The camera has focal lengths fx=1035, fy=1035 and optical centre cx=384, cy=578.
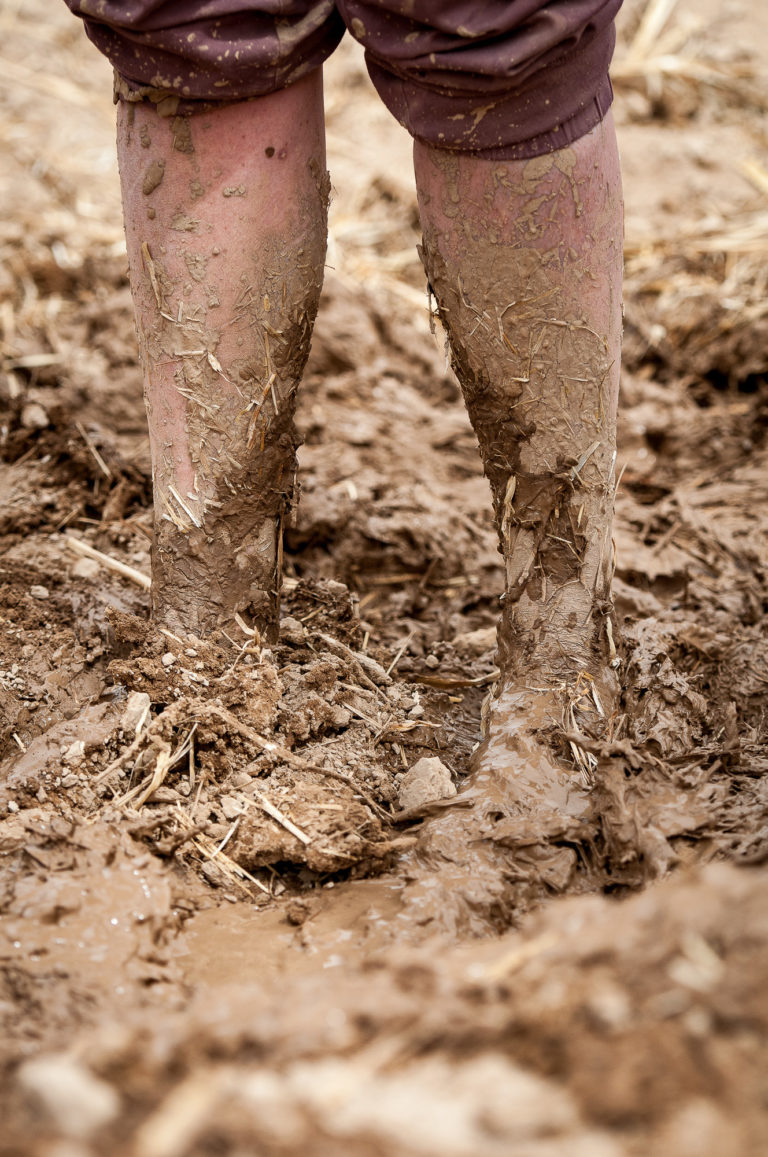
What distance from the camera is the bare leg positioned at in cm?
129

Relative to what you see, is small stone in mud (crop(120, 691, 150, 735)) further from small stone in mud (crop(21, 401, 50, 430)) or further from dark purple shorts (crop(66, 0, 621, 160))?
small stone in mud (crop(21, 401, 50, 430))

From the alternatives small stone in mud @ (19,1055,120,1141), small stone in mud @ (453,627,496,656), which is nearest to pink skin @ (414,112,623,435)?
small stone in mud @ (453,627,496,656)

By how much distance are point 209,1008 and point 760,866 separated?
49cm

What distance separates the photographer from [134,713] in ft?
4.50

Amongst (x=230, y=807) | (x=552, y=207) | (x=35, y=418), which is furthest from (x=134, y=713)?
(x=35, y=418)

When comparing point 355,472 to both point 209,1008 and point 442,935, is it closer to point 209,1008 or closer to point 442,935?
point 442,935

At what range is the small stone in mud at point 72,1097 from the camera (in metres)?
0.65

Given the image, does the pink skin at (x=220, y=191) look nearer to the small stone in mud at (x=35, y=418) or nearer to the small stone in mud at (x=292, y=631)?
the small stone in mud at (x=292, y=631)

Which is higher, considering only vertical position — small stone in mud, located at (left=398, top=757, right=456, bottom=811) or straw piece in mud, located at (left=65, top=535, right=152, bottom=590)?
straw piece in mud, located at (left=65, top=535, right=152, bottom=590)

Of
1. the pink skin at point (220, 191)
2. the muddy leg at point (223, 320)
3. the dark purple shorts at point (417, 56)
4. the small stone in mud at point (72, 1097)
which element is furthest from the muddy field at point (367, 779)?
the dark purple shorts at point (417, 56)

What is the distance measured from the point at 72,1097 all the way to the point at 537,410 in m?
1.04

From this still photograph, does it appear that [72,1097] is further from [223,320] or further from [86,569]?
[86,569]

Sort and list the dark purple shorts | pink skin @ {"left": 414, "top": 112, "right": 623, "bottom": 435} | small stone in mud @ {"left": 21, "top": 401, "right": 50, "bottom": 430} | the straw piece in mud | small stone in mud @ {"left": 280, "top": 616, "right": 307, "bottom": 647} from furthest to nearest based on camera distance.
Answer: small stone in mud @ {"left": 21, "top": 401, "right": 50, "bottom": 430}
the straw piece in mud
small stone in mud @ {"left": 280, "top": 616, "right": 307, "bottom": 647}
pink skin @ {"left": 414, "top": 112, "right": 623, "bottom": 435}
the dark purple shorts

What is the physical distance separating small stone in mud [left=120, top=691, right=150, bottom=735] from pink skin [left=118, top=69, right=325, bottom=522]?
0.39m
